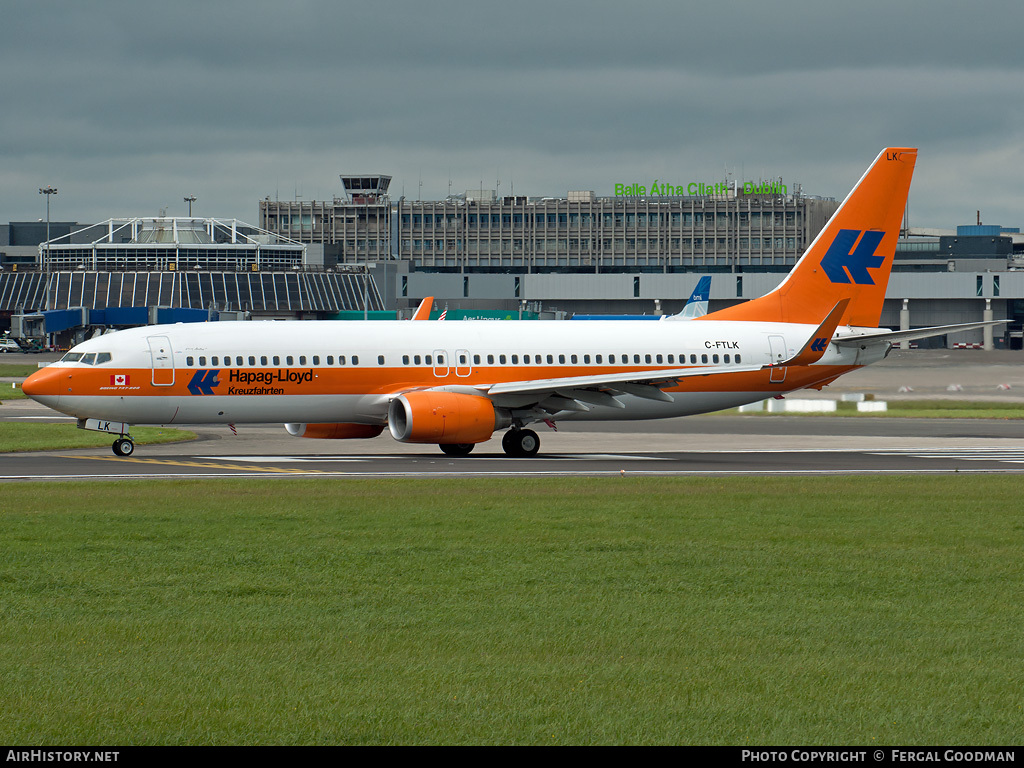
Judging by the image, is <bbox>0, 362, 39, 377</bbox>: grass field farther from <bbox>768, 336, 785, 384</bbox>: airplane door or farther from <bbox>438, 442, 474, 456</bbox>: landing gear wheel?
<bbox>768, 336, 785, 384</bbox>: airplane door

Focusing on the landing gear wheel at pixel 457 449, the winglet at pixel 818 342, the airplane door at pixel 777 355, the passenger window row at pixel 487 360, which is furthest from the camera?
the airplane door at pixel 777 355

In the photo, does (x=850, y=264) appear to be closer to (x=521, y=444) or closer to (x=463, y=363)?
(x=521, y=444)

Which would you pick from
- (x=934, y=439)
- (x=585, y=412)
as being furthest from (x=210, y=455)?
(x=934, y=439)

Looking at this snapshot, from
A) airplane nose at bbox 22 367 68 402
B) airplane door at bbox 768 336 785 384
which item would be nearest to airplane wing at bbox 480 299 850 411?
airplane door at bbox 768 336 785 384

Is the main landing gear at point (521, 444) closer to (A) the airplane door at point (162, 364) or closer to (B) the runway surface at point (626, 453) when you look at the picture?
(B) the runway surface at point (626, 453)

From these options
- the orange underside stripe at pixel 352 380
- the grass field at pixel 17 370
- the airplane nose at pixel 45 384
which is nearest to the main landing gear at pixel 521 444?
the orange underside stripe at pixel 352 380

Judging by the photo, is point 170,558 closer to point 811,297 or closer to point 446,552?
point 446,552

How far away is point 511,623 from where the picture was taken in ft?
45.7

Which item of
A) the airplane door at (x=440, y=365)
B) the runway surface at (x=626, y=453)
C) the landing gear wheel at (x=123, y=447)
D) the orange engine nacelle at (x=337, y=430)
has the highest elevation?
the airplane door at (x=440, y=365)

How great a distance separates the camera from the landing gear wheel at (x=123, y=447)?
3859 cm

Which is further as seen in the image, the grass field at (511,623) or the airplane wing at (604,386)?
the airplane wing at (604,386)

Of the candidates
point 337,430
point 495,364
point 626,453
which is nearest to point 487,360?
point 495,364

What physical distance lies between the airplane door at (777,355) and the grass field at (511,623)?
18502mm
